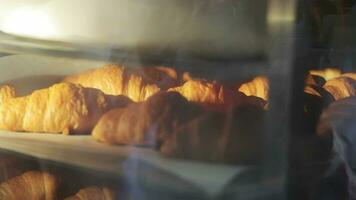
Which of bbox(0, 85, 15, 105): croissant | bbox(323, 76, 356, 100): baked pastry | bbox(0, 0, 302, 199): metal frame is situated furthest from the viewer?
bbox(323, 76, 356, 100): baked pastry

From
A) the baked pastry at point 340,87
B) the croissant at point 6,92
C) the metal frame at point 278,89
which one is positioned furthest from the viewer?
the baked pastry at point 340,87

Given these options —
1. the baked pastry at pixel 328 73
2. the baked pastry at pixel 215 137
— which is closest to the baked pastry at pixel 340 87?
the baked pastry at pixel 328 73

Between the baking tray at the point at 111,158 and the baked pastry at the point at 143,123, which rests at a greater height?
the baked pastry at the point at 143,123

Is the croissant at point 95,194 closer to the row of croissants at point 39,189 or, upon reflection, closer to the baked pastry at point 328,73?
the row of croissants at point 39,189

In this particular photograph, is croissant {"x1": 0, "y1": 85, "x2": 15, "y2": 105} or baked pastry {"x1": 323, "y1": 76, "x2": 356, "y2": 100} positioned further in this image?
baked pastry {"x1": 323, "y1": 76, "x2": 356, "y2": 100}

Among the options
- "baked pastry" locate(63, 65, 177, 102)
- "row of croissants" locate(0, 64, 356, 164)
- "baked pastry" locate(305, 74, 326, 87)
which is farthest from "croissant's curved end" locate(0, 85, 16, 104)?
"baked pastry" locate(305, 74, 326, 87)

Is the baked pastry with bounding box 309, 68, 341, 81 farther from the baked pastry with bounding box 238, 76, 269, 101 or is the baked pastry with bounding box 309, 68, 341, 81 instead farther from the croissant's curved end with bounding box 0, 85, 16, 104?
the croissant's curved end with bounding box 0, 85, 16, 104
